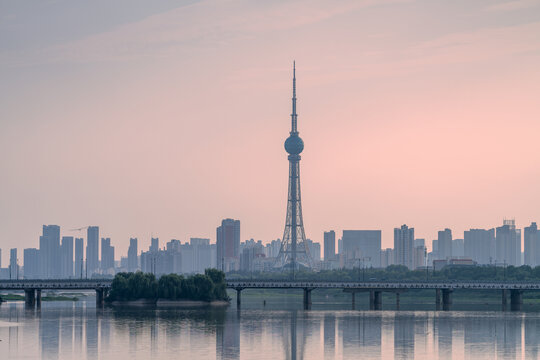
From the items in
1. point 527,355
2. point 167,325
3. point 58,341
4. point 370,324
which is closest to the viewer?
point 527,355

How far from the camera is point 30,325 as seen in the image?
15475 centimetres

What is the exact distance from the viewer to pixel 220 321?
165625 millimetres

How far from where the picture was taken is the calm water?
10969cm

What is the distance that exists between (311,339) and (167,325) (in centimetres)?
2918

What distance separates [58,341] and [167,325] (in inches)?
1116

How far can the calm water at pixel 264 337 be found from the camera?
109688 millimetres

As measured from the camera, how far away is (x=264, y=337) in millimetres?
129875

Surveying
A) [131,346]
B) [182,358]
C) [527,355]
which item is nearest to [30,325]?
[131,346]

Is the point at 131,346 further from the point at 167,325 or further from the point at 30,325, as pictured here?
the point at 30,325

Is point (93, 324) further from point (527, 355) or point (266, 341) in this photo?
point (527, 355)

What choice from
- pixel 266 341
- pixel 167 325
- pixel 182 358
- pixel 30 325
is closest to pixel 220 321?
pixel 167 325

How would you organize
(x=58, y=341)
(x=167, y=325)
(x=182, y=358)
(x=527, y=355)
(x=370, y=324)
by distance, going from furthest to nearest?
1. (x=370, y=324)
2. (x=167, y=325)
3. (x=58, y=341)
4. (x=527, y=355)
5. (x=182, y=358)

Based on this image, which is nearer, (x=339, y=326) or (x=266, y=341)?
(x=266, y=341)

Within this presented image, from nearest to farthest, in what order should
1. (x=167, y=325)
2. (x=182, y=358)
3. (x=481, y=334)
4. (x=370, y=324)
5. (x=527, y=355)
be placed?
(x=182, y=358)
(x=527, y=355)
(x=481, y=334)
(x=167, y=325)
(x=370, y=324)
